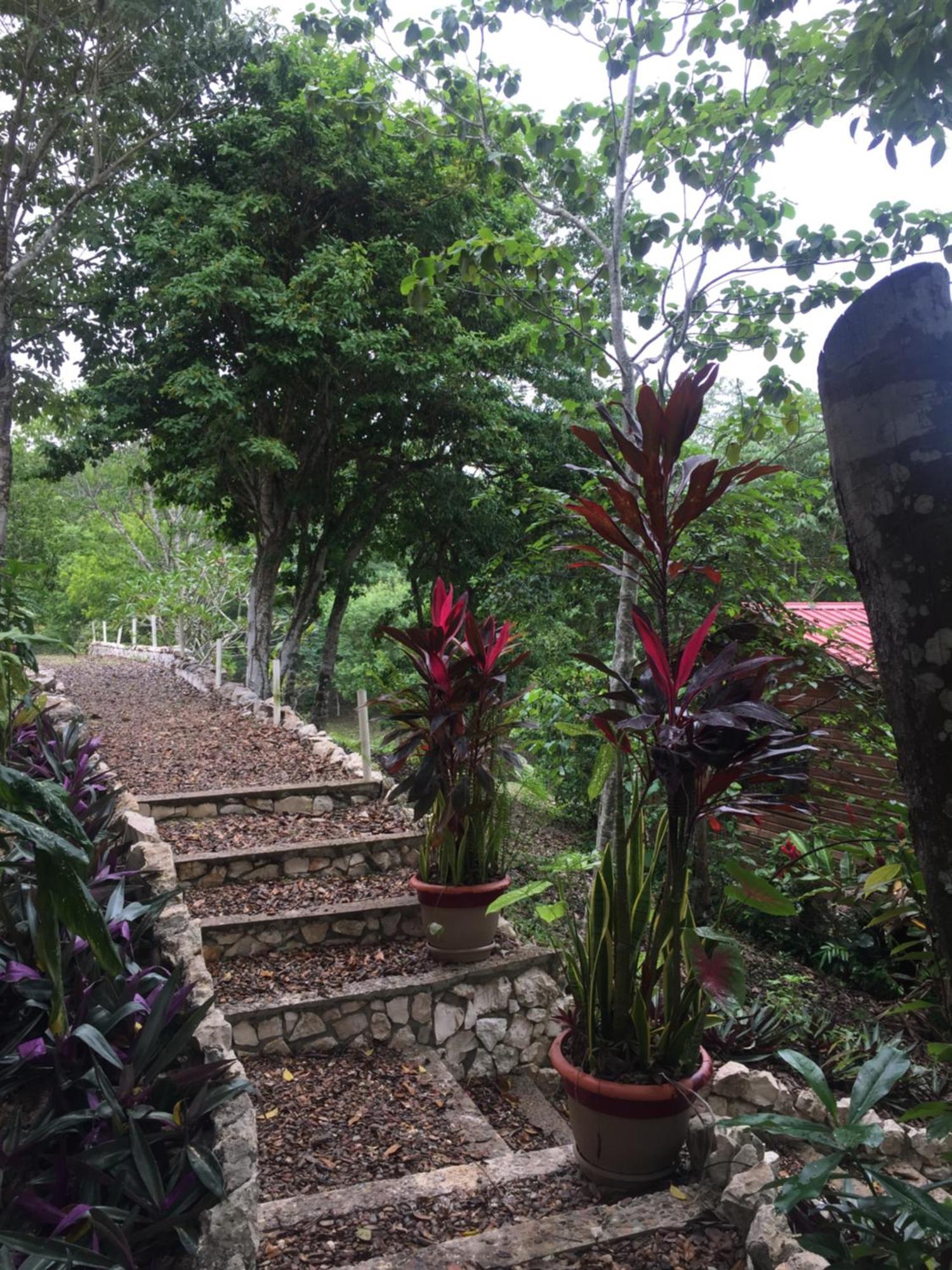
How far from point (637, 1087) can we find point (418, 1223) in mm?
698

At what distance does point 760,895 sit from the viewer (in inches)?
75.7

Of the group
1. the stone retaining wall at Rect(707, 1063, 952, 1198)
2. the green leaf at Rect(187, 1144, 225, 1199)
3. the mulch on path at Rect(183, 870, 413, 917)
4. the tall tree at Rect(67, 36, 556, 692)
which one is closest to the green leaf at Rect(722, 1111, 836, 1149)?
the green leaf at Rect(187, 1144, 225, 1199)

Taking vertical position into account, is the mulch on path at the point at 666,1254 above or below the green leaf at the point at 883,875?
below

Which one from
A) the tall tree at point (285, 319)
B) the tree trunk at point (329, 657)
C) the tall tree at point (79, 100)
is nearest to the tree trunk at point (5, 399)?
the tall tree at point (79, 100)

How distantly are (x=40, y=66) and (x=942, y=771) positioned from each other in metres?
11.4

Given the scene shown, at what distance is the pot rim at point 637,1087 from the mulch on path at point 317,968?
153cm

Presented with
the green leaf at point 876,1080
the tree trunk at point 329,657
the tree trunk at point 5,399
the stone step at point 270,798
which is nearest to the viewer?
the green leaf at point 876,1080

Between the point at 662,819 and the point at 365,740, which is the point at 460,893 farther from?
the point at 365,740

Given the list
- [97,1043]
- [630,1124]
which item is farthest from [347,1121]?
[97,1043]

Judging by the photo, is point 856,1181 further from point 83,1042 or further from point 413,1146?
point 83,1042

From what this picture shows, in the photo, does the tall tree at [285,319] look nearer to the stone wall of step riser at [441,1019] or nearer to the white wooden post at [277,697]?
the white wooden post at [277,697]

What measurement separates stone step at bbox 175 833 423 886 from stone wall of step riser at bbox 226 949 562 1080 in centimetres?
107

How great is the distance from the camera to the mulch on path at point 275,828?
15.2ft

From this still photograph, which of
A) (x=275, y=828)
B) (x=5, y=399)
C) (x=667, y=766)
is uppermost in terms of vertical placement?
(x=5, y=399)
